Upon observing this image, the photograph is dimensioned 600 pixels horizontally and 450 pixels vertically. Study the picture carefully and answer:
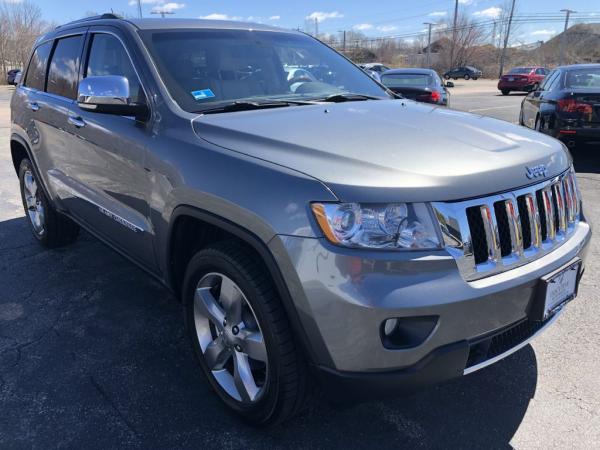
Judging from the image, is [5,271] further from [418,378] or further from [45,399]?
[418,378]

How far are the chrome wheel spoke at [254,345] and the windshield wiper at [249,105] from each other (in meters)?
1.16

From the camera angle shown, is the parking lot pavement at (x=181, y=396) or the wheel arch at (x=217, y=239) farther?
the parking lot pavement at (x=181, y=396)

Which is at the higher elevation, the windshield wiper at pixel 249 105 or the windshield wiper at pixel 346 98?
the windshield wiper at pixel 249 105

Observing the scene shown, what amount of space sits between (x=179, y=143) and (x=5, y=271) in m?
2.65

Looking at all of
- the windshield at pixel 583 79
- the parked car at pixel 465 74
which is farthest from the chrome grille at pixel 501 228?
the parked car at pixel 465 74

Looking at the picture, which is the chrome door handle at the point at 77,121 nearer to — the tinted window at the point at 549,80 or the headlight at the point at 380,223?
the headlight at the point at 380,223

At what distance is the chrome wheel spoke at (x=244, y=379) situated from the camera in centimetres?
235

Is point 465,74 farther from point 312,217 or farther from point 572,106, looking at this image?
point 312,217

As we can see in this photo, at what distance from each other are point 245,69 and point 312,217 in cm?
163

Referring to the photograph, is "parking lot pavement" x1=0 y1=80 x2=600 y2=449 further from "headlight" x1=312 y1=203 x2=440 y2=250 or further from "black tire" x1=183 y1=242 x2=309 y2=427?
"headlight" x1=312 y1=203 x2=440 y2=250

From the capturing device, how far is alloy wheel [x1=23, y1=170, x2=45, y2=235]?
472 centimetres

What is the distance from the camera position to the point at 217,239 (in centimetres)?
260

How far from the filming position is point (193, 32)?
126 inches

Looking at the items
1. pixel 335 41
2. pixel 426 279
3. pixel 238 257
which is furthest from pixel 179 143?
pixel 335 41
